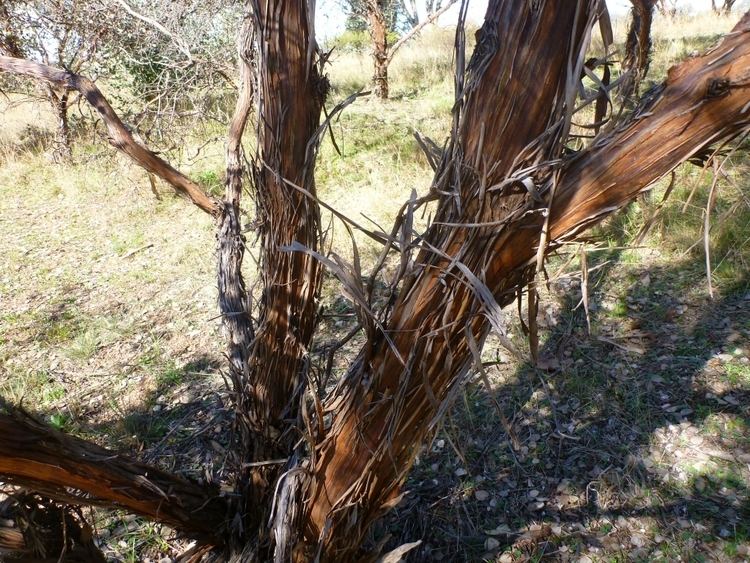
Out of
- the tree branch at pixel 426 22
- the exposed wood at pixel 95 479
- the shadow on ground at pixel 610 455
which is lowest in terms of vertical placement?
the shadow on ground at pixel 610 455

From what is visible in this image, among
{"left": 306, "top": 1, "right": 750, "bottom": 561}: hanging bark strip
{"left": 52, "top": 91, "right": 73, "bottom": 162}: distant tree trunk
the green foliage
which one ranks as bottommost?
{"left": 306, "top": 1, "right": 750, "bottom": 561}: hanging bark strip

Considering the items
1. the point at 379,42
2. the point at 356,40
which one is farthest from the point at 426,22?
the point at 356,40

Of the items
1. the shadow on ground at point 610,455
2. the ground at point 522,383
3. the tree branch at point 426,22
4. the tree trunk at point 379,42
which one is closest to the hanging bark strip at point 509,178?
the ground at point 522,383

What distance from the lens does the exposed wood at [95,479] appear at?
123 cm

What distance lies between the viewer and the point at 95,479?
1.42m

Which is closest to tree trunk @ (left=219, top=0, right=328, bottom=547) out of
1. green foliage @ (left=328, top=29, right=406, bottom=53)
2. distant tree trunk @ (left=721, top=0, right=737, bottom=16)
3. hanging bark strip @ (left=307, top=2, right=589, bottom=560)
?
hanging bark strip @ (left=307, top=2, right=589, bottom=560)

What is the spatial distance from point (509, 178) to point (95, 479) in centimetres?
127

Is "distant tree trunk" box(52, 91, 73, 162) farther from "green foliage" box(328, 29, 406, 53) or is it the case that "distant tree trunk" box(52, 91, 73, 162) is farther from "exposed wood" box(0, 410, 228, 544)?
"green foliage" box(328, 29, 406, 53)

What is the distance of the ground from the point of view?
2346 mm

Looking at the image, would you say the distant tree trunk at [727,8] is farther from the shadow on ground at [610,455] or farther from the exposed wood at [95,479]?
the exposed wood at [95,479]

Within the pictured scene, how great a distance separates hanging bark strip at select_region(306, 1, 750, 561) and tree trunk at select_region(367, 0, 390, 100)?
796 cm

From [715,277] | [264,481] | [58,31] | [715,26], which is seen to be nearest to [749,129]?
[264,481]

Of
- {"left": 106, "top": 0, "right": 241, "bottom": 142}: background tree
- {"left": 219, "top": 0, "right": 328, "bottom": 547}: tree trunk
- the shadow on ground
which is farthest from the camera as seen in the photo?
{"left": 106, "top": 0, "right": 241, "bottom": 142}: background tree

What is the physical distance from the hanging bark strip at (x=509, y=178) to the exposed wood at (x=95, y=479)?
26.8 inches
